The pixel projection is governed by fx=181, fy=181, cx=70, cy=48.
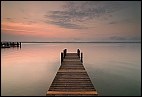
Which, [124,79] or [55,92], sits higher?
[55,92]

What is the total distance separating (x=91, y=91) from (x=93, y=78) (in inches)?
435

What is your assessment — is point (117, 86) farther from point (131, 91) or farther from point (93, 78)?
point (93, 78)

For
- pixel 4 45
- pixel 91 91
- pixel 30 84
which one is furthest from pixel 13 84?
pixel 4 45

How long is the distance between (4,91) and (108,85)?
10397 millimetres

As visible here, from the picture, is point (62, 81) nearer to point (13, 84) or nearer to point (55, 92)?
point (55, 92)

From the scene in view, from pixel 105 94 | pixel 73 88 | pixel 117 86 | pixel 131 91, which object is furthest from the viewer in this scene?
pixel 117 86

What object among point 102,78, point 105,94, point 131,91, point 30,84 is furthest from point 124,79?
point 30,84

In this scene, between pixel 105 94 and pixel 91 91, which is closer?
pixel 91 91

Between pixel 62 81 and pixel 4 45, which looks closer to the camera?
pixel 62 81

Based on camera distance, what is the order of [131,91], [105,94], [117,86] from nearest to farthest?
[105,94] → [131,91] → [117,86]

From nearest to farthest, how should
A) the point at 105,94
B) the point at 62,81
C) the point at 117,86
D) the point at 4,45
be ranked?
the point at 62,81 < the point at 105,94 < the point at 117,86 < the point at 4,45

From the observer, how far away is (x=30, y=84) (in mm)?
19516

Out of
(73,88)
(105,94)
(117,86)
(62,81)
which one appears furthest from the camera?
(117,86)

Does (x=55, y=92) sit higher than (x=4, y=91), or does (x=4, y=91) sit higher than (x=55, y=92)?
(x=55, y=92)
